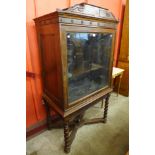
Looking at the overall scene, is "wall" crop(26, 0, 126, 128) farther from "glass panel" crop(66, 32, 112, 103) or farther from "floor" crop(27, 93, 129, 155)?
"glass panel" crop(66, 32, 112, 103)

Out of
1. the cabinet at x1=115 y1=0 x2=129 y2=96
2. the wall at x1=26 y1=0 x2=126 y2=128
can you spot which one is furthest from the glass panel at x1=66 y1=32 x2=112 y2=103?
the cabinet at x1=115 y1=0 x2=129 y2=96

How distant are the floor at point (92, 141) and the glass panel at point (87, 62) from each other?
0.67 metres

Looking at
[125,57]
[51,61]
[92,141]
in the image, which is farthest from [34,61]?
[125,57]

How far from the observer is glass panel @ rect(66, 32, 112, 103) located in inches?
49.9

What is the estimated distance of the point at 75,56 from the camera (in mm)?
1311

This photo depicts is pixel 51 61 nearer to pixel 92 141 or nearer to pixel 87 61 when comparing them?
pixel 87 61

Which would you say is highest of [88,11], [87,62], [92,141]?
[88,11]

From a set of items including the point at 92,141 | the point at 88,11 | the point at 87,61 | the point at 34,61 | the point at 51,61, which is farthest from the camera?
the point at 92,141

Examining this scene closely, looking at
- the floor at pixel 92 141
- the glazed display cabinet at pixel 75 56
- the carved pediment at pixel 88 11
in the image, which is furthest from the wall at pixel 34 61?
the carved pediment at pixel 88 11

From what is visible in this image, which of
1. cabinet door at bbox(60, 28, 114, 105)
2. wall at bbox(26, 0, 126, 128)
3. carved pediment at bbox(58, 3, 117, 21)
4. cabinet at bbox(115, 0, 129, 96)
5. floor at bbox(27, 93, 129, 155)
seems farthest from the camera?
cabinet at bbox(115, 0, 129, 96)

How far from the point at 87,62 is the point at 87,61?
0.04 ft

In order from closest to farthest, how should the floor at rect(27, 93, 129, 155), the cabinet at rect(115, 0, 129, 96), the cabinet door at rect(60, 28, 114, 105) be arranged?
the cabinet door at rect(60, 28, 114, 105) → the floor at rect(27, 93, 129, 155) → the cabinet at rect(115, 0, 129, 96)
